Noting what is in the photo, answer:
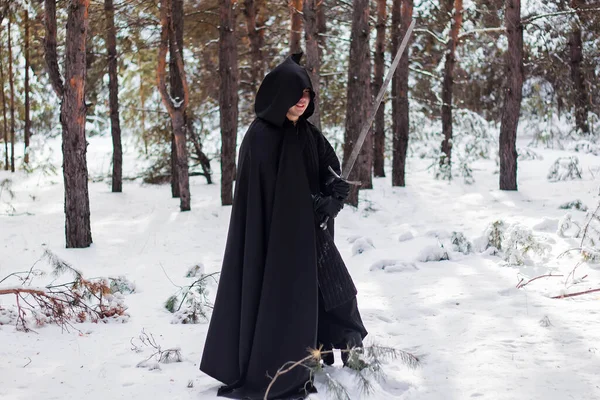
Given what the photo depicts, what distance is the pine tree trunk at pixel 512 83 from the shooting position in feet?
40.8

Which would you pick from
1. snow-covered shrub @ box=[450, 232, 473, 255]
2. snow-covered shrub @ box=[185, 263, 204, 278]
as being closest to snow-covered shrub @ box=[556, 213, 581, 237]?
snow-covered shrub @ box=[450, 232, 473, 255]

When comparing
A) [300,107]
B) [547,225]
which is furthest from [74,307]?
[547,225]

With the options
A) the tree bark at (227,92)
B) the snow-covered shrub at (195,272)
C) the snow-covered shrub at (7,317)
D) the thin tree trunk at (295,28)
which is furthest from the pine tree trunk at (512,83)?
the snow-covered shrub at (7,317)

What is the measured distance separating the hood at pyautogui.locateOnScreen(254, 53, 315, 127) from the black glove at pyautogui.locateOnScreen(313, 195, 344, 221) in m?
0.52

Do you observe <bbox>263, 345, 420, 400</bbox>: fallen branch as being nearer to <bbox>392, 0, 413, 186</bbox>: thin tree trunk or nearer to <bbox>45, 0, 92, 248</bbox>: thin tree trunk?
<bbox>45, 0, 92, 248</bbox>: thin tree trunk

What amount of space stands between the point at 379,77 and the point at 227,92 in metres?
4.80

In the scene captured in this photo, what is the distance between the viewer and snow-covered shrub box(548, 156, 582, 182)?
1403 cm

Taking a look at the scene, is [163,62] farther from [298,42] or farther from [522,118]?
[522,118]

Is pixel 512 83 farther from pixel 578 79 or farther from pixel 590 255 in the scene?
pixel 590 255

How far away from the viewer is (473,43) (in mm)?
19062

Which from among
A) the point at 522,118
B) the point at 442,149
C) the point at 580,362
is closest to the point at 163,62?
the point at 442,149

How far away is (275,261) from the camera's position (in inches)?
150

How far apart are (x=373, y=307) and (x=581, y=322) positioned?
1.76m

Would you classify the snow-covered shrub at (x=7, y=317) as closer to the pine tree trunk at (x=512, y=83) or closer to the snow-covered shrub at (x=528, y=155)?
the pine tree trunk at (x=512, y=83)
